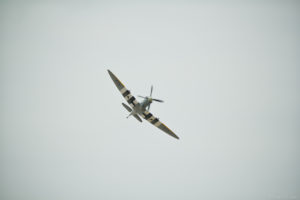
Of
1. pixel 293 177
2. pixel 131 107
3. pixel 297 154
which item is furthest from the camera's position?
pixel 297 154

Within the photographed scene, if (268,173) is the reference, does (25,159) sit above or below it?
below

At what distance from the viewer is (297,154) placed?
118438mm

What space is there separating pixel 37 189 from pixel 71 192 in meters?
15.5

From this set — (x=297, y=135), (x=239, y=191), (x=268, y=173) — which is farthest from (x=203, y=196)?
(x=297, y=135)

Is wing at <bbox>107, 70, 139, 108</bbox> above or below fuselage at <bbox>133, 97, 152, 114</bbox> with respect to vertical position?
above

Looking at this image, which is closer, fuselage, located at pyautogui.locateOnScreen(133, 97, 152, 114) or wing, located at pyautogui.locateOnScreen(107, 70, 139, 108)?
fuselage, located at pyautogui.locateOnScreen(133, 97, 152, 114)

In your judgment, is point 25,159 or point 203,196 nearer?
point 203,196

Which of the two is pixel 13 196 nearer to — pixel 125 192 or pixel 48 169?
pixel 48 169

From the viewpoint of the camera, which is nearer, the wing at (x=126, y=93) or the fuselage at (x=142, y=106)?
the fuselage at (x=142, y=106)

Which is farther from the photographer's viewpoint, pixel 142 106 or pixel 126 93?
pixel 126 93

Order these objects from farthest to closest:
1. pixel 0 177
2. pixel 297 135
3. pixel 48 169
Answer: pixel 297 135, pixel 0 177, pixel 48 169

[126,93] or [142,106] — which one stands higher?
[126,93]

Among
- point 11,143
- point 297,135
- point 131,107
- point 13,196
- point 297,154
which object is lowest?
point 13,196

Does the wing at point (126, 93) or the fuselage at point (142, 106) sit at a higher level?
the wing at point (126, 93)
